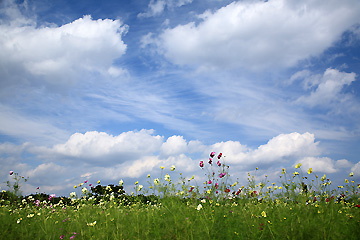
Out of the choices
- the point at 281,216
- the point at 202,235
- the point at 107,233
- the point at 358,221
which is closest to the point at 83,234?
the point at 107,233

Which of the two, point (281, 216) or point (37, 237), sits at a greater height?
point (281, 216)

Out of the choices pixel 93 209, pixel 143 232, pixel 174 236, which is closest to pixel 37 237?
pixel 93 209

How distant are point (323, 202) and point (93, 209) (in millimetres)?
5837

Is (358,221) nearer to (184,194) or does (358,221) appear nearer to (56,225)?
(184,194)

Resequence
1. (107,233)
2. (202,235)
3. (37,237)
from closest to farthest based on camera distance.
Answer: (202,235), (107,233), (37,237)

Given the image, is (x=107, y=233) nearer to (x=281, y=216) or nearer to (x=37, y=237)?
(x=37, y=237)

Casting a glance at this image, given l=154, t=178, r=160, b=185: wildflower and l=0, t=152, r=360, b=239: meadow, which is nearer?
l=0, t=152, r=360, b=239: meadow

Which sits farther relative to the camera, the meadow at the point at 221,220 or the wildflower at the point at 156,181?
the wildflower at the point at 156,181

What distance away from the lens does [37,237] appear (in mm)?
5781

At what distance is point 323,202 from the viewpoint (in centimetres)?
452

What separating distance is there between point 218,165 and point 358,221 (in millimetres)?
3748

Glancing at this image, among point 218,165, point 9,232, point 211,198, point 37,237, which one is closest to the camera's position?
point 37,237

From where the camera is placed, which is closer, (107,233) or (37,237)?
(107,233)

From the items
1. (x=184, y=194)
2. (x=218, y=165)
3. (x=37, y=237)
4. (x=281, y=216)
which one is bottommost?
(x=37, y=237)
